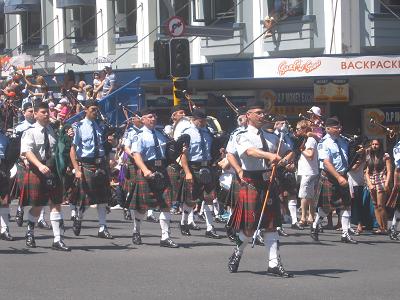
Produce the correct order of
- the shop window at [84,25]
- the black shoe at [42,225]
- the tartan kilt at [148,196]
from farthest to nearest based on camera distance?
the shop window at [84,25] < the black shoe at [42,225] < the tartan kilt at [148,196]

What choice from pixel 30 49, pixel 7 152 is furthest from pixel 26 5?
pixel 7 152

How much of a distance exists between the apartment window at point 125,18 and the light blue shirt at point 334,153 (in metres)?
19.2

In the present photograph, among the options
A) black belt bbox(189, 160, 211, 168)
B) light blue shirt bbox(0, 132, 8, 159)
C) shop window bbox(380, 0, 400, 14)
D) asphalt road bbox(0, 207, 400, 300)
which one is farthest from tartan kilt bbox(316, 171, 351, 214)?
shop window bbox(380, 0, 400, 14)

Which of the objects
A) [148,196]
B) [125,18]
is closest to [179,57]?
[148,196]

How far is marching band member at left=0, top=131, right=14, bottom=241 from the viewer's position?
572 inches

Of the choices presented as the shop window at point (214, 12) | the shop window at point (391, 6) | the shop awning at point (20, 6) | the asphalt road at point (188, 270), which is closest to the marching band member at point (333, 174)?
the asphalt road at point (188, 270)

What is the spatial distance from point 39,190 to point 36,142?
62 cm

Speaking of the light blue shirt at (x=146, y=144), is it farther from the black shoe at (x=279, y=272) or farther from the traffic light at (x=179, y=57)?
the traffic light at (x=179, y=57)

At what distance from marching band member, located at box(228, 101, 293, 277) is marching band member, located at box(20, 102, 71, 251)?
114 inches

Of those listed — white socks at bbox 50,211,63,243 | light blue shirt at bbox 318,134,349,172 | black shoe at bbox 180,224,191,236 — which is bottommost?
black shoe at bbox 180,224,191,236

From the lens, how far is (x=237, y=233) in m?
12.5

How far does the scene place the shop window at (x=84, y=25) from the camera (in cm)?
3606

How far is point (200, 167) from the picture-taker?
16.0m

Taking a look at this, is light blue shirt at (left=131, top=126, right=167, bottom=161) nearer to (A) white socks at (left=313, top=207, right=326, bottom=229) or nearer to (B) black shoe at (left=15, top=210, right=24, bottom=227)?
(A) white socks at (left=313, top=207, right=326, bottom=229)
